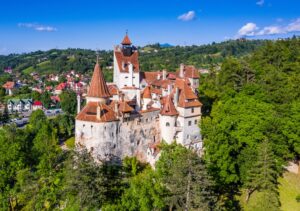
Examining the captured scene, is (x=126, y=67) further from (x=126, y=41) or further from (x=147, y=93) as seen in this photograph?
(x=147, y=93)

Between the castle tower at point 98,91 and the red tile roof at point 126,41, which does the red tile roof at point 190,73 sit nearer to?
the red tile roof at point 126,41

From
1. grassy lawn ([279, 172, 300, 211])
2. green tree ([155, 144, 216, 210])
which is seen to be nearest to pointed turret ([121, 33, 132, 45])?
green tree ([155, 144, 216, 210])

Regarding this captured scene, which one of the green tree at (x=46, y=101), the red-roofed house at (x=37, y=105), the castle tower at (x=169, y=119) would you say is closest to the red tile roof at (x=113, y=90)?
the castle tower at (x=169, y=119)

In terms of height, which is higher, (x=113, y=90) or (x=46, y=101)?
(x=113, y=90)

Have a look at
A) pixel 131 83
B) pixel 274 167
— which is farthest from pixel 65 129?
pixel 274 167

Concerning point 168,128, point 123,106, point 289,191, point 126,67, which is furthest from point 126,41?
point 289,191

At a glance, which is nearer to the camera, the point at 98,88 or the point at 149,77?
the point at 98,88

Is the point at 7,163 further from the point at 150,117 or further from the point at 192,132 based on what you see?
the point at 192,132
